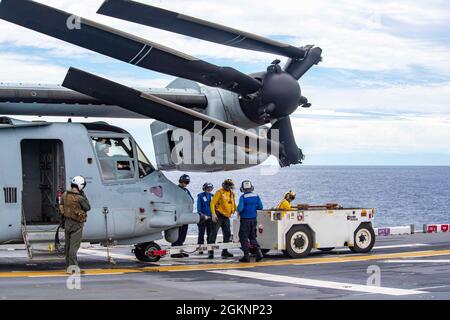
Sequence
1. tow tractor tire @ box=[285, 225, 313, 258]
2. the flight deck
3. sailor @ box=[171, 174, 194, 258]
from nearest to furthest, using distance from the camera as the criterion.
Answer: the flight deck → tow tractor tire @ box=[285, 225, 313, 258] → sailor @ box=[171, 174, 194, 258]

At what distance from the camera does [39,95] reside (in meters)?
18.4

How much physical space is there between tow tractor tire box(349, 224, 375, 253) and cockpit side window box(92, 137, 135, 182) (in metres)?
5.71

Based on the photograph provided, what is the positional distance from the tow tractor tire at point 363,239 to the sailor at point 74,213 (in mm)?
7156

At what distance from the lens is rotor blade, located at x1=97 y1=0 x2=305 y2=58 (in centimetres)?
1582

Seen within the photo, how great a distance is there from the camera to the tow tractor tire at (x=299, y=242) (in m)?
19.1

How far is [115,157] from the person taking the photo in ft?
60.0

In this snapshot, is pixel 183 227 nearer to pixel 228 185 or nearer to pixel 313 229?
pixel 228 185

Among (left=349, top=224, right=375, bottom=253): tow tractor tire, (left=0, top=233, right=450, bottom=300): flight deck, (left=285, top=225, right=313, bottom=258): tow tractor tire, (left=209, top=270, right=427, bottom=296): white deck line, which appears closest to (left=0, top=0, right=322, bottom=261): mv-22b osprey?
(left=0, top=233, right=450, bottom=300): flight deck

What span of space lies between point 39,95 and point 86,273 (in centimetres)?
447

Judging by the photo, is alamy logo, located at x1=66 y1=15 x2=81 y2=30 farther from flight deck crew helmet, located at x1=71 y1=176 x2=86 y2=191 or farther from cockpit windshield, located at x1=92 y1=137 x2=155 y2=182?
cockpit windshield, located at x1=92 y1=137 x2=155 y2=182

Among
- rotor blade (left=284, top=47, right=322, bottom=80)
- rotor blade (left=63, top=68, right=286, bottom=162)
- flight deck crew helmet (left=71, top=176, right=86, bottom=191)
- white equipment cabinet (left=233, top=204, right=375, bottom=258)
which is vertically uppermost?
rotor blade (left=284, top=47, right=322, bottom=80)

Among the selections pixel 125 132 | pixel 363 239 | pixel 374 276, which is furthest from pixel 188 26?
pixel 363 239
